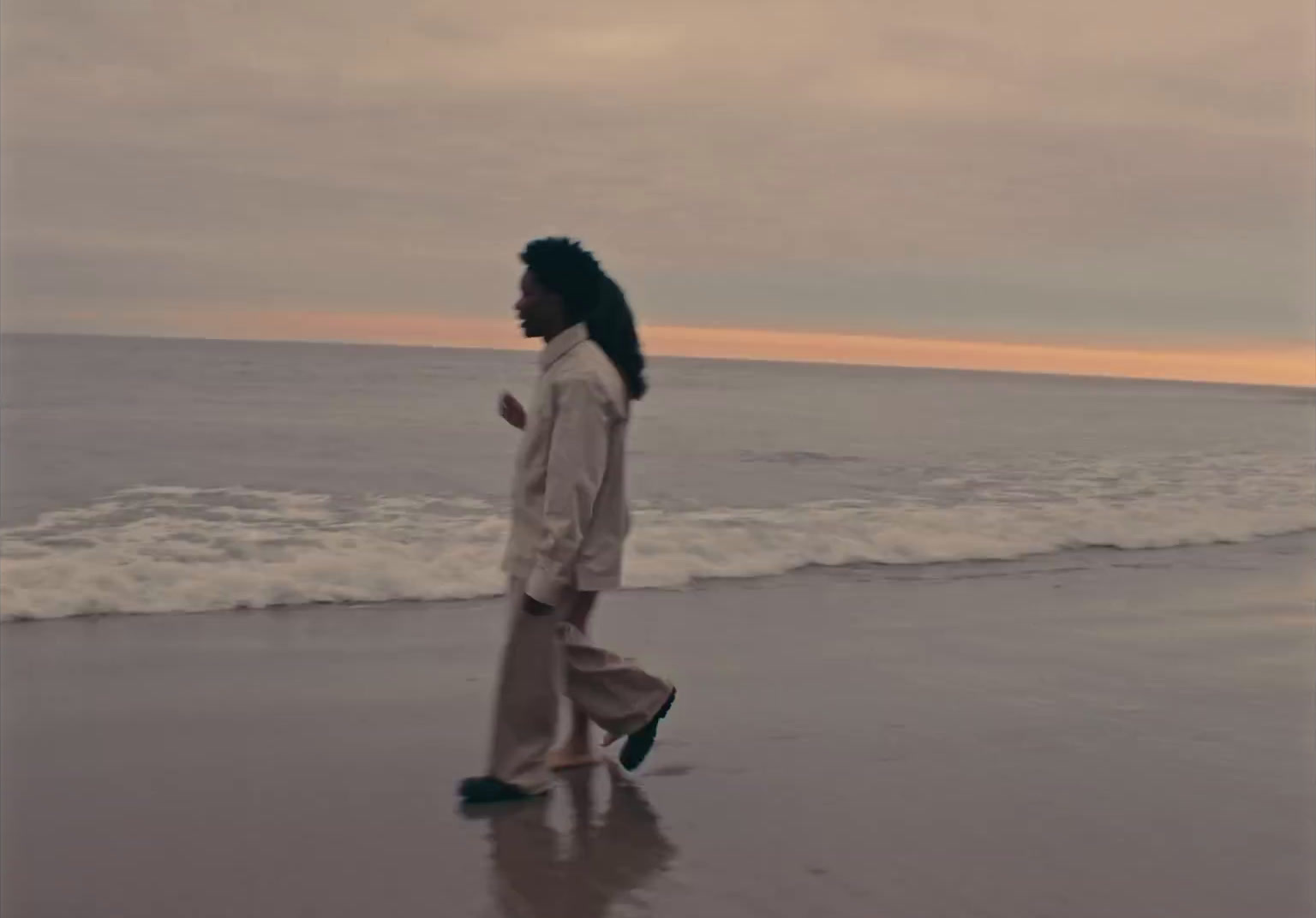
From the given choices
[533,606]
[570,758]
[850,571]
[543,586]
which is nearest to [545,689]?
[533,606]

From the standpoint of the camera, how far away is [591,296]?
15.3 feet

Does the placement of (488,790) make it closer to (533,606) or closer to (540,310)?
(533,606)

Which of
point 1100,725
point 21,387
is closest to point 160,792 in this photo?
point 1100,725

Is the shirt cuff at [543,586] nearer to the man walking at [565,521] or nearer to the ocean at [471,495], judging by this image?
the man walking at [565,521]

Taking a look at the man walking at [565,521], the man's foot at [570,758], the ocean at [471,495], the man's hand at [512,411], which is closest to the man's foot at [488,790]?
the man walking at [565,521]

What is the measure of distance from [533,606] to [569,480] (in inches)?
18.5

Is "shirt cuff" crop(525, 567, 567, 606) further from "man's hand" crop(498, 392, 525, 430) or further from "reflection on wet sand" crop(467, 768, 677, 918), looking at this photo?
"reflection on wet sand" crop(467, 768, 677, 918)

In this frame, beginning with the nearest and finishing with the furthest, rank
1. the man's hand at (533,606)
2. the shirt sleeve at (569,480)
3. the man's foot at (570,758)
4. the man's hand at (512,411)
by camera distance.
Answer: the shirt sleeve at (569,480) < the man's hand at (533,606) < the man's hand at (512,411) < the man's foot at (570,758)

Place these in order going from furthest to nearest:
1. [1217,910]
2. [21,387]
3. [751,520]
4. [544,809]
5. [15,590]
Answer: [21,387] < [751,520] < [15,590] < [544,809] < [1217,910]

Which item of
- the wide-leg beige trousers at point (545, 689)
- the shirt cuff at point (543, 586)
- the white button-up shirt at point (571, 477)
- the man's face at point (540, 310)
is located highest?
the man's face at point (540, 310)

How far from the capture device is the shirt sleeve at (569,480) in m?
4.32

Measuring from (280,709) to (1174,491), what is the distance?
48.0 ft

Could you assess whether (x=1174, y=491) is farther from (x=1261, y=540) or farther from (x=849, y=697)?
(x=849, y=697)

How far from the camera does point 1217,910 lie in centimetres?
386
